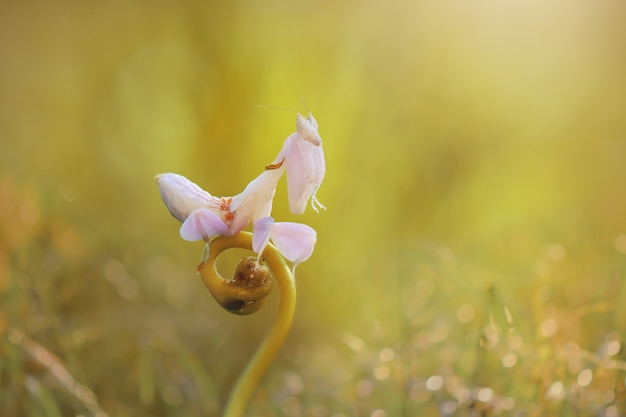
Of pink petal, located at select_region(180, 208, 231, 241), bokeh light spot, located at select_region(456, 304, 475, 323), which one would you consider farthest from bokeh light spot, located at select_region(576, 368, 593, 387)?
pink petal, located at select_region(180, 208, 231, 241)

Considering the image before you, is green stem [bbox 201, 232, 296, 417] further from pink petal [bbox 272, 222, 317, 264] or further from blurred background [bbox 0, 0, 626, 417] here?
blurred background [bbox 0, 0, 626, 417]

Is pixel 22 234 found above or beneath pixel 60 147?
above

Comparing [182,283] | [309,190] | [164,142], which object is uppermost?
[309,190]

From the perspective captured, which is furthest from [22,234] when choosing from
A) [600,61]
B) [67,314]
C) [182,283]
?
[600,61]

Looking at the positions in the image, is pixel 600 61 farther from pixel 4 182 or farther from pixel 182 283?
pixel 4 182

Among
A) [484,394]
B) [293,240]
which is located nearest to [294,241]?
[293,240]

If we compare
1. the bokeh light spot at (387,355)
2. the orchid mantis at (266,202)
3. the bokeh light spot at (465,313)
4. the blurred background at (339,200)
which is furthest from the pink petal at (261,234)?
the bokeh light spot at (465,313)

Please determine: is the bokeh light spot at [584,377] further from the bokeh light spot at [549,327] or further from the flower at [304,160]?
the flower at [304,160]
